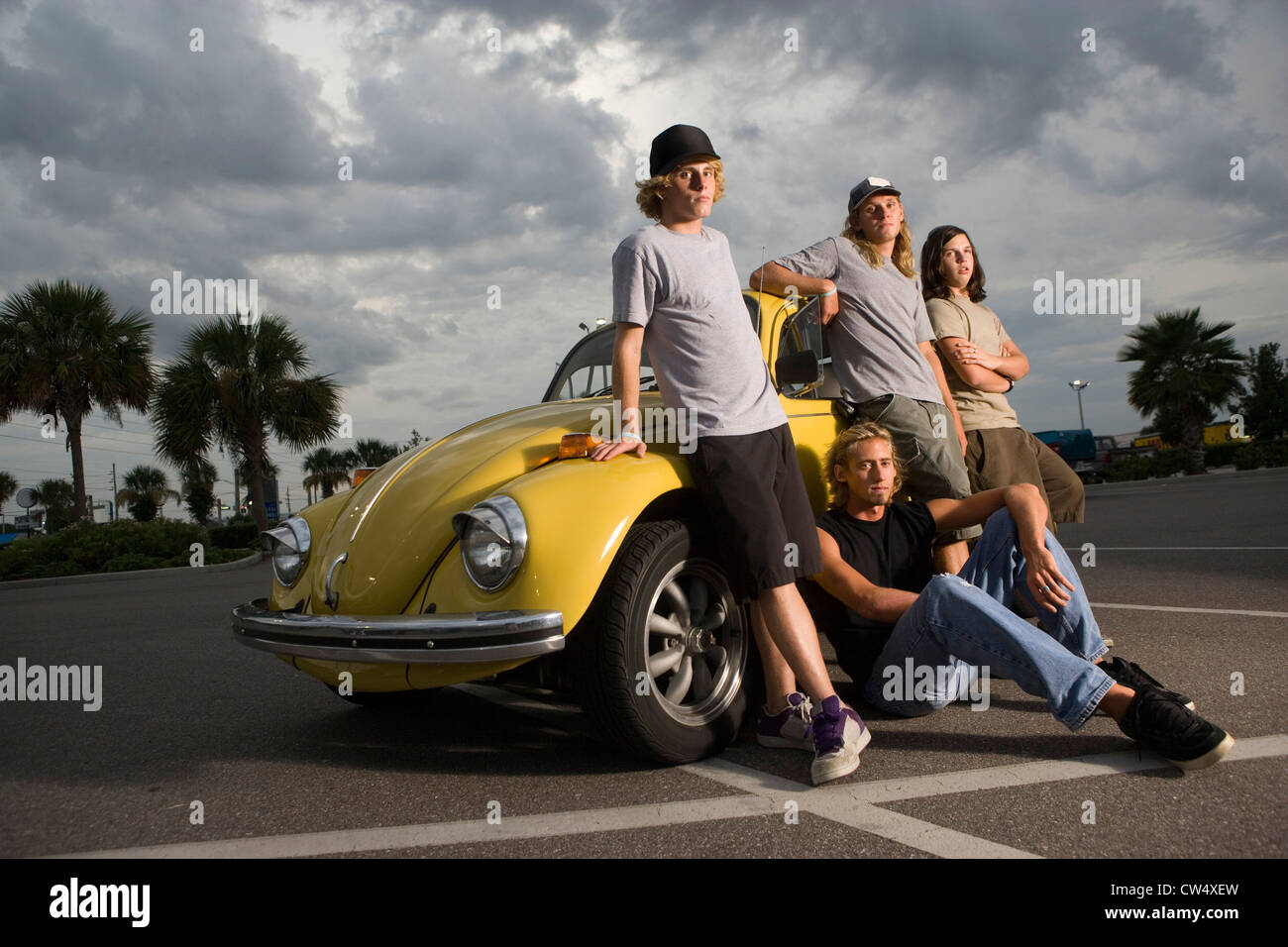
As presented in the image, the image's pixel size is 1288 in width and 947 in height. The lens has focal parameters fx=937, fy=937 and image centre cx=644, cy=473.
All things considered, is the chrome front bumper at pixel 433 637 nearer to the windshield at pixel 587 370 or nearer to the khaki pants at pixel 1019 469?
the windshield at pixel 587 370

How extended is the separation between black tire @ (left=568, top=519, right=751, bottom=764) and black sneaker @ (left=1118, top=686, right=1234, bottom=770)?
1.25 metres

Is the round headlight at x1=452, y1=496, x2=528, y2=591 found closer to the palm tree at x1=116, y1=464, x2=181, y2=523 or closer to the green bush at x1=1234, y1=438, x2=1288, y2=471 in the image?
the green bush at x1=1234, y1=438, x2=1288, y2=471

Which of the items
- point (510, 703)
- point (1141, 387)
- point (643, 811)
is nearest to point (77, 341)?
point (510, 703)

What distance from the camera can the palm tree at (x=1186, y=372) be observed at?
31156mm

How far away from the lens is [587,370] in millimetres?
4879

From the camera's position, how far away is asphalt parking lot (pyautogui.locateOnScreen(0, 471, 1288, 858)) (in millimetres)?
2412

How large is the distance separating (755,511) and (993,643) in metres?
0.85

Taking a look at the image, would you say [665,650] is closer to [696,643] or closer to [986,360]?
[696,643]

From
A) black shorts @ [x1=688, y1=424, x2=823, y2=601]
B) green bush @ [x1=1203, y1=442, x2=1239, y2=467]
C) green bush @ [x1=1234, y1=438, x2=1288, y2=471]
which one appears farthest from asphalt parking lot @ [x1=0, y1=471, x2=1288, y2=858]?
green bush @ [x1=1203, y1=442, x2=1239, y2=467]

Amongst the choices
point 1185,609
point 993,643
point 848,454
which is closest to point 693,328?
point 848,454
